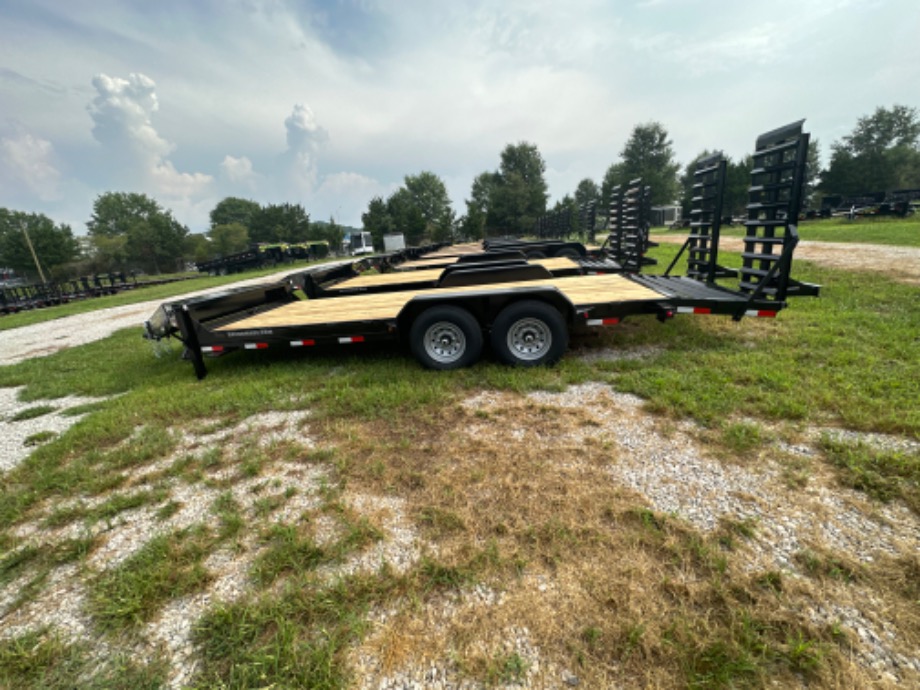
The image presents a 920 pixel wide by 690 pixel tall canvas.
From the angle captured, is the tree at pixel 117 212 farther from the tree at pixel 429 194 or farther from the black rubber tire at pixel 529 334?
the black rubber tire at pixel 529 334

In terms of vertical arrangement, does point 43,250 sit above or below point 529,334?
above

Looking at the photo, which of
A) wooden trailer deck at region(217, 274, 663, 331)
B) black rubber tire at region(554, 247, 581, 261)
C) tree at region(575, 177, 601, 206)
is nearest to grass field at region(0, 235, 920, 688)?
wooden trailer deck at region(217, 274, 663, 331)

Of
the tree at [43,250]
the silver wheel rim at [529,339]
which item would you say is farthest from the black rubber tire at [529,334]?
the tree at [43,250]

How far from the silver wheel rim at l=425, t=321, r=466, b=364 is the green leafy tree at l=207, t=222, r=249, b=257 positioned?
2740 inches

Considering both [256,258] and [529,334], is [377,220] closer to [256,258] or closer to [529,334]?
[256,258]

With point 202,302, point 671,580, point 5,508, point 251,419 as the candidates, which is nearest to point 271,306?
point 202,302

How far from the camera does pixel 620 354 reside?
462 centimetres

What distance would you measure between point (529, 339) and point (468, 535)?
2.63 meters

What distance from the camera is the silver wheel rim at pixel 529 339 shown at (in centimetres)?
426

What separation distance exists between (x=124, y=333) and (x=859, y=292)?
49.9 feet

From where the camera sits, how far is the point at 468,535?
209cm

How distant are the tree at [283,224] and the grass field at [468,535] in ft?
210

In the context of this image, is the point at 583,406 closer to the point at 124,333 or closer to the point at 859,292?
the point at 859,292

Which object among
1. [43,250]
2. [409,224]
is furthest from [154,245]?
[409,224]
